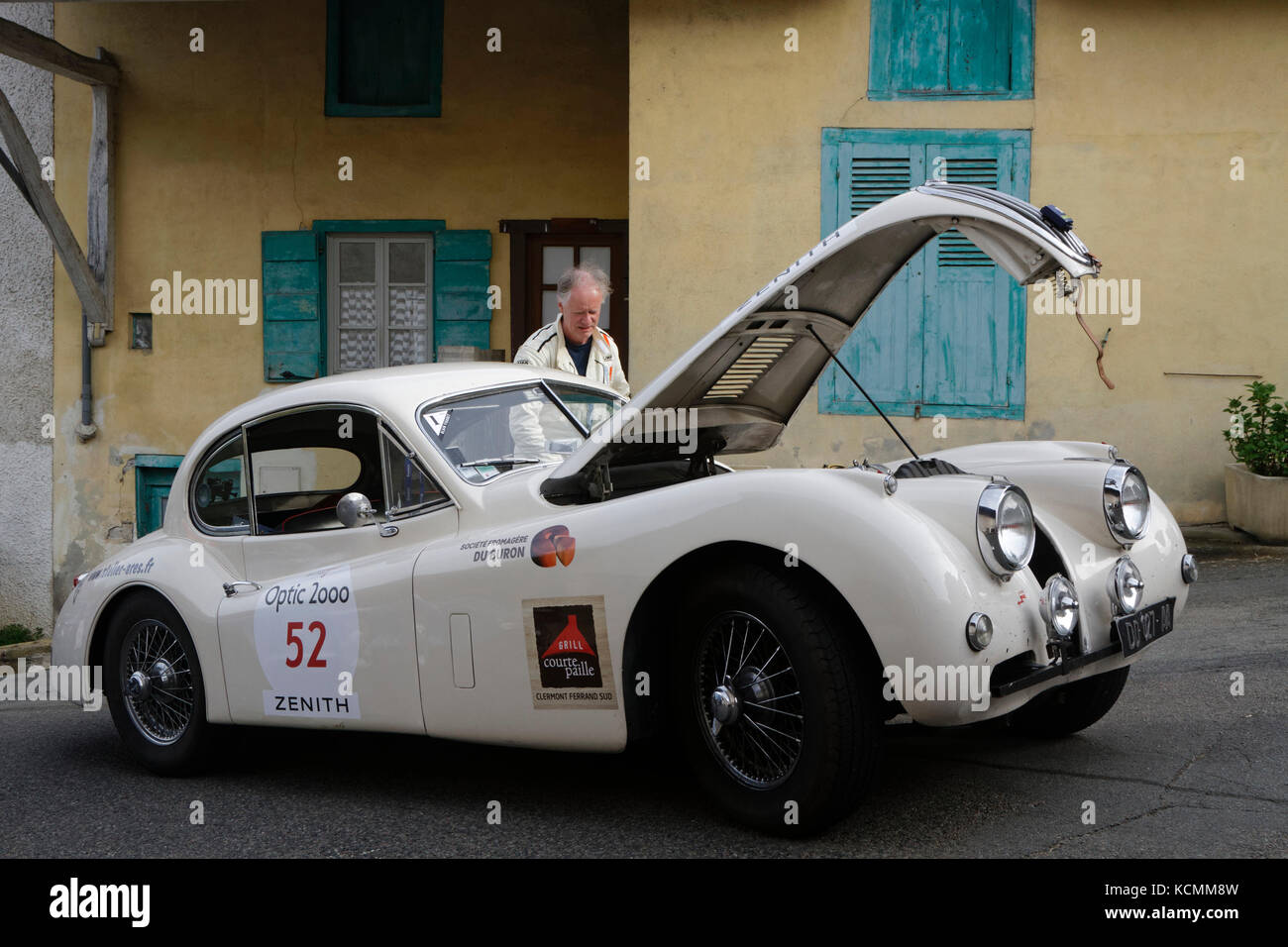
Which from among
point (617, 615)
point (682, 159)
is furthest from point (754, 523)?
point (682, 159)

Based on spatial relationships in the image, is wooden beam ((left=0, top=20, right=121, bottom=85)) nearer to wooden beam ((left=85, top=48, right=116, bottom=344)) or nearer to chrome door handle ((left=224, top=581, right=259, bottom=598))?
wooden beam ((left=85, top=48, right=116, bottom=344))

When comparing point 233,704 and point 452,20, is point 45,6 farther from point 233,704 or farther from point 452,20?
point 233,704

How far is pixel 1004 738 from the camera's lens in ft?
15.6

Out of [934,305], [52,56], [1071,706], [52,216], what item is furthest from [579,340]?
[52,56]

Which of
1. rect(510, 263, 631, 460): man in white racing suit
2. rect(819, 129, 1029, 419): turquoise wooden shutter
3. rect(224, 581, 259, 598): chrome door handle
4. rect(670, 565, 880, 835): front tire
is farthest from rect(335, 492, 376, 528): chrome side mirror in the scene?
rect(819, 129, 1029, 419): turquoise wooden shutter

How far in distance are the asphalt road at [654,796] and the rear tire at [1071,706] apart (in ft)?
0.24

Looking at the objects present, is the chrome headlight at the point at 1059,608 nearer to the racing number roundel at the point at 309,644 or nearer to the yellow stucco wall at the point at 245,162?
the racing number roundel at the point at 309,644

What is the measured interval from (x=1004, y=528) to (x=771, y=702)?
30.9 inches

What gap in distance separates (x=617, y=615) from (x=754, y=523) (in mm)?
527

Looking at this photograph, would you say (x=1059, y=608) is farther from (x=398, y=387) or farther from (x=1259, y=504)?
(x=1259, y=504)

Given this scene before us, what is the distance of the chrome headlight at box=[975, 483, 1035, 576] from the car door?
178 cm

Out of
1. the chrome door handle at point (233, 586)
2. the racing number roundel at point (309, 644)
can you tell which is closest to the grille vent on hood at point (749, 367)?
the racing number roundel at point (309, 644)

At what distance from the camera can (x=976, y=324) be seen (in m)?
9.98

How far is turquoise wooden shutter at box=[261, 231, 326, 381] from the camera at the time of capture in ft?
39.2
